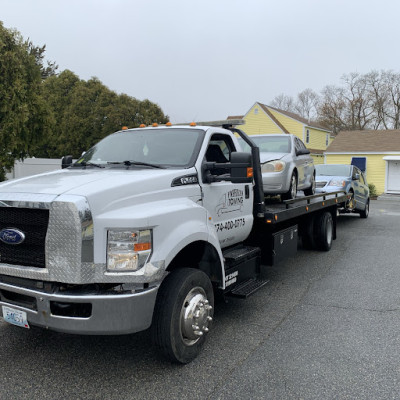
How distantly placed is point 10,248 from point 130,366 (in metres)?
1.45

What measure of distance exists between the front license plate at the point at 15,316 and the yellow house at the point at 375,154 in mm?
28355

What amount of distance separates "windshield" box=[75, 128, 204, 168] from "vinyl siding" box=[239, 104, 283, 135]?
31.3m

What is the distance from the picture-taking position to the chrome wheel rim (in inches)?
140

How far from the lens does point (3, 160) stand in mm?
14867

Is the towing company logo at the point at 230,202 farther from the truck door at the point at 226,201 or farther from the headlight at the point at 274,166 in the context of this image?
the headlight at the point at 274,166

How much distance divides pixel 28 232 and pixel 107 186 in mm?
693

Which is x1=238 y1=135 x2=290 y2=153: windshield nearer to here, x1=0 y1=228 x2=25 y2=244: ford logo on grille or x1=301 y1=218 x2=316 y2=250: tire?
x1=301 y1=218 x2=316 y2=250: tire

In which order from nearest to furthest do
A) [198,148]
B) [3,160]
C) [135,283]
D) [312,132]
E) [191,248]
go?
[135,283]
[191,248]
[198,148]
[3,160]
[312,132]

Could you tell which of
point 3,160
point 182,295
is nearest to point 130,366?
point 182,295

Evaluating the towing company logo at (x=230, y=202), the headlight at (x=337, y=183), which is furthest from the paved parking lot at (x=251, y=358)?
the headlight at (x=337, y=183)

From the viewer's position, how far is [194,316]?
3.63 metres

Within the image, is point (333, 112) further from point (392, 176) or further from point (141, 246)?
point (141, 246)

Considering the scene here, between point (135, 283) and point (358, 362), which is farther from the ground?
point (135, 283)

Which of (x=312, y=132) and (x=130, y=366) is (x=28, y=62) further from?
A: (x=312, y=132)
